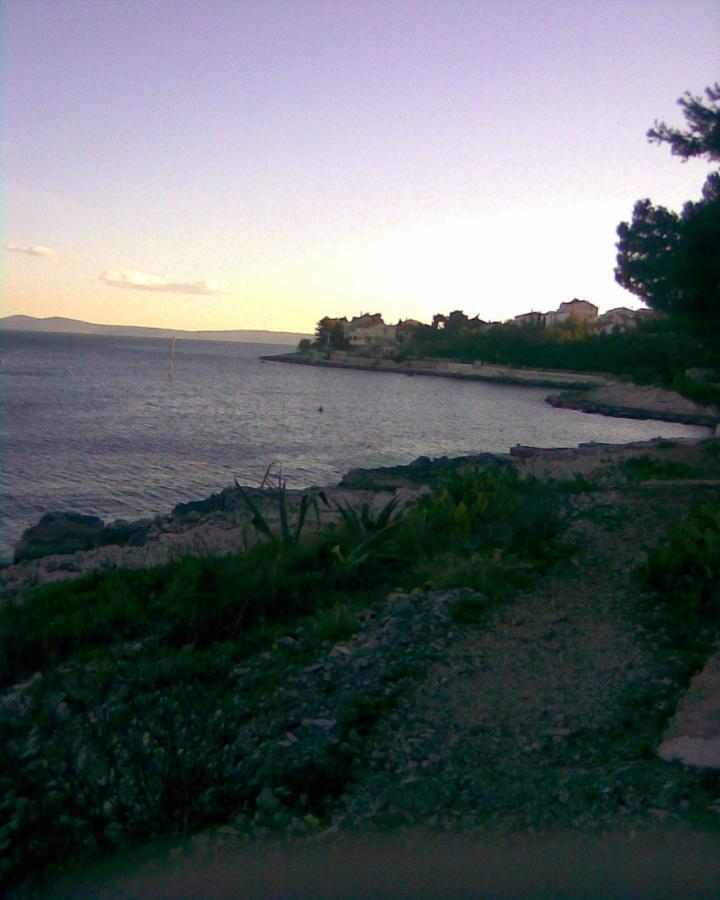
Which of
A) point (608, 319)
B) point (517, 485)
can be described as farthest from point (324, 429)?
point (608, 319)

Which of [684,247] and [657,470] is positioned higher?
[684,247]

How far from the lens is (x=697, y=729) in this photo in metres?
4.18

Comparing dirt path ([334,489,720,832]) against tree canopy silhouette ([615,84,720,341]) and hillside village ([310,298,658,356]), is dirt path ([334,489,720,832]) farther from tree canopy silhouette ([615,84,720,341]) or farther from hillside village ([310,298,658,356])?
hillside village ([310,298,658,356])

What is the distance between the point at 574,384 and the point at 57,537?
68.8m

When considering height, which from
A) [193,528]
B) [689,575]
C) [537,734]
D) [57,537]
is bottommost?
[57,537]

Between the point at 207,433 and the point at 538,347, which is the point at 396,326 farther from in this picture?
the point at 207,433

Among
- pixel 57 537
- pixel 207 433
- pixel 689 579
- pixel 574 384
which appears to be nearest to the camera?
pixel 689 579

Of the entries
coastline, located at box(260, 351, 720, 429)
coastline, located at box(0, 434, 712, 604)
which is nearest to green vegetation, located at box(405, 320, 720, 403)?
coastline, located at box(260, 351, 720, 429)

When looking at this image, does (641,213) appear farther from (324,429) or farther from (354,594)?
(324,429)

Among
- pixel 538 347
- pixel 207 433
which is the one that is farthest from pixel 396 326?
pixel 207 433

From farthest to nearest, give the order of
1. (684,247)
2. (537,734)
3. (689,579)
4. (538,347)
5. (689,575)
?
(538,347)
(684,247)
(689,575)
(689,579)
(537,734)

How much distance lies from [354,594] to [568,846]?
4.17 m

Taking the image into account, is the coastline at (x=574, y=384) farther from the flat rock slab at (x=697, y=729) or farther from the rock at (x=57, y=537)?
the flat rock slab at (x=697, y=729)

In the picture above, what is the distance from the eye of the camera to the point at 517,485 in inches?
482
